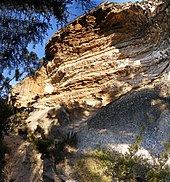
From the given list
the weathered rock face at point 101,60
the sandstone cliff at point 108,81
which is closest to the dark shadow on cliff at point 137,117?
the sandstone cliff at point 108,81

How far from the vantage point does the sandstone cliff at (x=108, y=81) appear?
930cm

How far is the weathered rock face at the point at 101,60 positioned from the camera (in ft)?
48.6

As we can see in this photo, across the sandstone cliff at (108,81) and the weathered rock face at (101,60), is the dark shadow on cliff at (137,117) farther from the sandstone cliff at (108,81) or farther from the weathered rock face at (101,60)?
the weathered rock face at (101,60)

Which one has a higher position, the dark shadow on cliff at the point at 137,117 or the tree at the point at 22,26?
the tree at the point at 22,26

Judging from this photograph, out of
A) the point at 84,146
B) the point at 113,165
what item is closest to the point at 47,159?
the point at 84,146

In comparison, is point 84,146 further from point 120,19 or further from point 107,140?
point 120,19

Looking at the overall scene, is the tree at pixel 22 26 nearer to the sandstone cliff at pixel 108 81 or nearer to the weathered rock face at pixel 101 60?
the sandstone cliff at pixel 108 81

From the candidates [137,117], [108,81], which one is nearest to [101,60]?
[108,81]

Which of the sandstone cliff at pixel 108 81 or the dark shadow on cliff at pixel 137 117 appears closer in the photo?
the dark shadow on cliff at pixel 137 117

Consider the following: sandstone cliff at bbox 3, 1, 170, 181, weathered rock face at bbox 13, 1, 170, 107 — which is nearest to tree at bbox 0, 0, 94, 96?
sandstone cliff at bbox 3, 1, 170, 181

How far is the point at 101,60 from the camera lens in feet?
55.9

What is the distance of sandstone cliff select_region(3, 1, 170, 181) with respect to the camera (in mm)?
9297

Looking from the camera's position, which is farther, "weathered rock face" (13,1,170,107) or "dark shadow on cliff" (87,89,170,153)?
"weathered rock face" (13,1,170,107)

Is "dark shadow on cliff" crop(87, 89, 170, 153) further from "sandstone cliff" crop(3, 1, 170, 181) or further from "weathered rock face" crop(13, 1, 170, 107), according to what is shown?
"weathered rock face" crop(13, 1, 170, 107)
